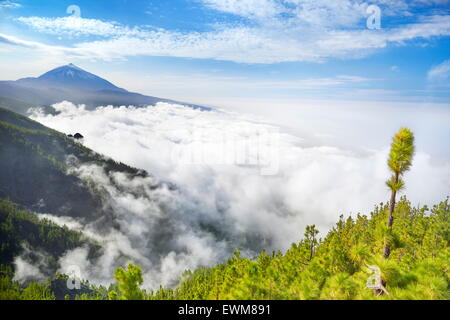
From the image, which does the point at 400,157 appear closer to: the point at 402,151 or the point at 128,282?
the point at 402,151

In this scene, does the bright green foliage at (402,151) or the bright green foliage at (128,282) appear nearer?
the bright green foliage at (402,151)

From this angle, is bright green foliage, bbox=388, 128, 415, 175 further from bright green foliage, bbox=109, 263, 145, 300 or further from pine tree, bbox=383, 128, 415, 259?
bright green foliage, bbox=109, 263, 145, 300

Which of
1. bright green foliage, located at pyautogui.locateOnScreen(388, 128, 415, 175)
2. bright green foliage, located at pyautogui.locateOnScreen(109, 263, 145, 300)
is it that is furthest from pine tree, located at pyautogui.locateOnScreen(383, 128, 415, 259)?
bright green foliage, located at pyautogui.locateOnScreen(109, 263, 145, 300)

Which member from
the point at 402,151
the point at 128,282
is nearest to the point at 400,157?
the point at 402,151

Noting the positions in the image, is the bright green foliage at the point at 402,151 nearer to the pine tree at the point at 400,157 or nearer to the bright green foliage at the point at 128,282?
the pine tree at the point at 400,157

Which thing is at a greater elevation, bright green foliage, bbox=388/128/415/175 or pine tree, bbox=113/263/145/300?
bright green foliage, bbox=388/128/415/175

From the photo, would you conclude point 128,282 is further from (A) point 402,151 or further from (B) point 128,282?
(A) point 402,151

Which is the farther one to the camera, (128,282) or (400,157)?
(128,282)

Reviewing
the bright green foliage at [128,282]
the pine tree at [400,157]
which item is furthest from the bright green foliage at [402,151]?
the bright green foliage at [128,282]

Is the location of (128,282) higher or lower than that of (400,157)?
lower

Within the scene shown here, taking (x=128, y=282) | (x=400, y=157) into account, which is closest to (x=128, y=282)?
(x=128, y=282)

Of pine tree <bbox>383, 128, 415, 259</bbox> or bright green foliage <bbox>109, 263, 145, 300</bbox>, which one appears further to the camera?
bright green foliage <bbox>109, 263, 145, 300</bbox>
